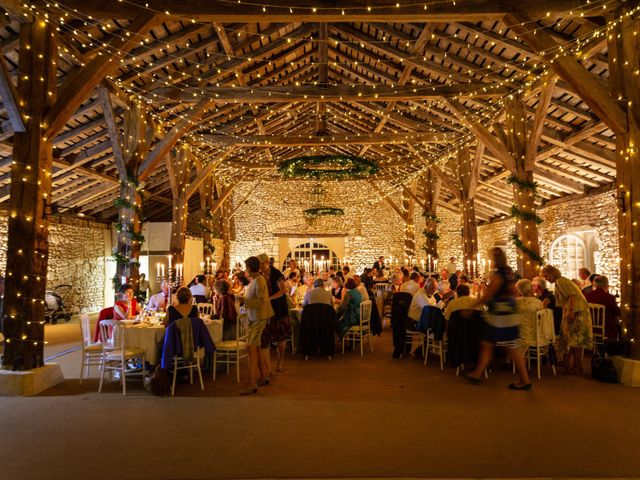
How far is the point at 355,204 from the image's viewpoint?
17688 millimetres

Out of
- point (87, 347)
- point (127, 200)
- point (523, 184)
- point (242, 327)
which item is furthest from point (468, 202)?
point (87, 347)

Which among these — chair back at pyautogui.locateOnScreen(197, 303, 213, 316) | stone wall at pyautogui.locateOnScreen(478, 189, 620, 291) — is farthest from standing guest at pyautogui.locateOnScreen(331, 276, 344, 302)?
stone wall at pyautogui.locateOnScreen(478, 189, 620, 291)

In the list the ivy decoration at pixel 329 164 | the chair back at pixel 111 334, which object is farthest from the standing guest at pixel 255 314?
the ivy decoration at pixel 329 164

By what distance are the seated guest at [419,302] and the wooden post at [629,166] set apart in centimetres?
216

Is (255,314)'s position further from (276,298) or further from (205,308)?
(205,308)

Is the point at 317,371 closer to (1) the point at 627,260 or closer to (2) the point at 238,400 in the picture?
(2) the point at 238,400

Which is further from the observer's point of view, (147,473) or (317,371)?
(317,371)

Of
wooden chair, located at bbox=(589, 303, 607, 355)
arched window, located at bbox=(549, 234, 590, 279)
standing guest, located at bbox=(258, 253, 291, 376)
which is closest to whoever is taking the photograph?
standing guest, located at bbox=(258, 253, 291, 376)

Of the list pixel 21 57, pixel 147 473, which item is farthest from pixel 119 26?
pixel 147 473

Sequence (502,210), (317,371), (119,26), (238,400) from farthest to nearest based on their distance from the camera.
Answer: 1. (502,210)
2. (119,26)
3. (317,371)
4. (238,400)

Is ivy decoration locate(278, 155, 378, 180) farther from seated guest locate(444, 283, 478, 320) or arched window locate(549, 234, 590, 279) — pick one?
arched window locate(549, 234, 590, 279)

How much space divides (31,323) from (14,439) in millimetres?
1671

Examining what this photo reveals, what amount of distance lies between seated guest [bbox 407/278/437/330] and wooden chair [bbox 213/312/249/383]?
2.24 m

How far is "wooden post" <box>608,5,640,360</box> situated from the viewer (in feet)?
16.1
